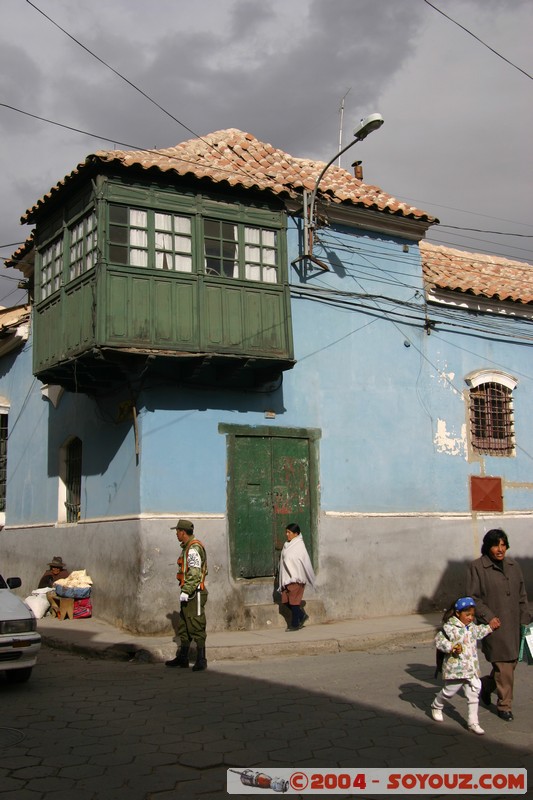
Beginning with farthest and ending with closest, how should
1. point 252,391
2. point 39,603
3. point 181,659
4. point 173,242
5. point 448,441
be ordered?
point 448,441, point 39,603, point 252,391, point 173,242, point 181,659

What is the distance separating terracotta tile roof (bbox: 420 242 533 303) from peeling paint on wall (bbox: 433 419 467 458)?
107 inches

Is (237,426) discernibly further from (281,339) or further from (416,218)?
(416,218)

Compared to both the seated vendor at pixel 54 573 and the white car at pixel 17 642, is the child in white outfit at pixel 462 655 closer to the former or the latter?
the white car at pixel 17 642

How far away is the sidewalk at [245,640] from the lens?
10258mm

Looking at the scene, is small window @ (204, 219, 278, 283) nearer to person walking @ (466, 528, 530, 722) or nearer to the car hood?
the car hood

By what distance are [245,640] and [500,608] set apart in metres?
4.88

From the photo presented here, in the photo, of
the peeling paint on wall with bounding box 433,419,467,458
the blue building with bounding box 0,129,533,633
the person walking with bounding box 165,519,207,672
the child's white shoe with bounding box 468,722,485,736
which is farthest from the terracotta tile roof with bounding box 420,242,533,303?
the child's white shoe with bounding box 468,722,485,736

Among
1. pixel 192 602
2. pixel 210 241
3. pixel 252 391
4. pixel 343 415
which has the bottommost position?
pixel 192 602

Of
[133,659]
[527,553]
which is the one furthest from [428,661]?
[527,553]

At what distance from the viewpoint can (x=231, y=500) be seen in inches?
486

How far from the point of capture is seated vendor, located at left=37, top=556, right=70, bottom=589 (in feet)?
43.9

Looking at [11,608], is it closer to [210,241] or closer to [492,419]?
[210,241]

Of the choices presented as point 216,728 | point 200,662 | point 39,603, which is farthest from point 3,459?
point 216,728

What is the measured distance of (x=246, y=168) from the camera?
14.0 m
